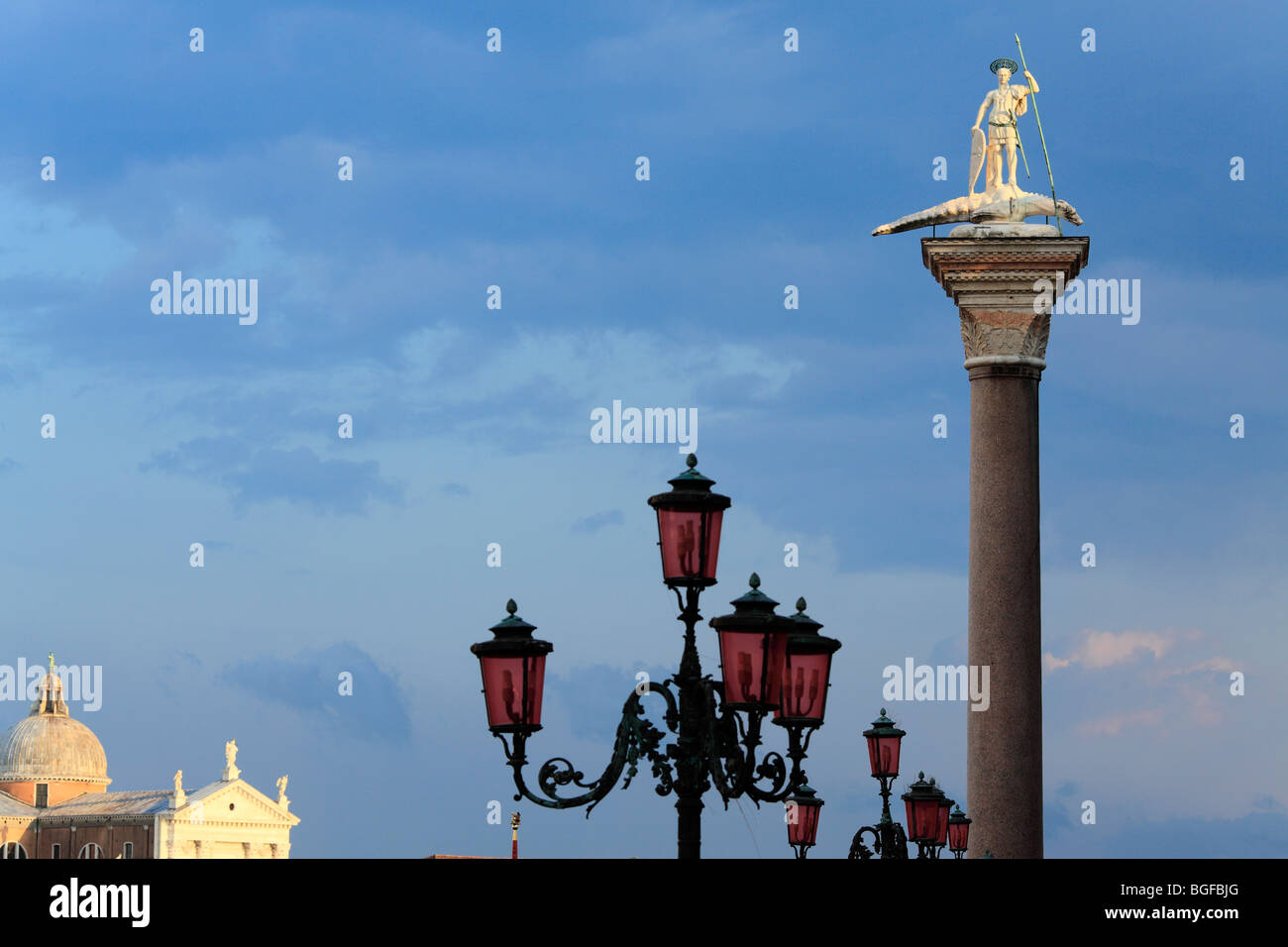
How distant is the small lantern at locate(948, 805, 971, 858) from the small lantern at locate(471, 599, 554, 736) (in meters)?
13.1

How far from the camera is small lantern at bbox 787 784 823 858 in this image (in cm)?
2005

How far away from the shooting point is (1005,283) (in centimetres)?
2534

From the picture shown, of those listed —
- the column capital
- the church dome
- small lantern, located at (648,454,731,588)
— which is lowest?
the church dome

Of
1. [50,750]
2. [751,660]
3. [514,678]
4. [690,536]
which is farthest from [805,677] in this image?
[50,750]

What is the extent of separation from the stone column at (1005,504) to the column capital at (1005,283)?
0.01 metres

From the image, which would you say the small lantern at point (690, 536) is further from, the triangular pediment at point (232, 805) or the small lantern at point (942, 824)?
the triangular pediment at point (232, 805)

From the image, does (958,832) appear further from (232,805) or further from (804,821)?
(232,805)

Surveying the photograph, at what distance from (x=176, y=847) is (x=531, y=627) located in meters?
104

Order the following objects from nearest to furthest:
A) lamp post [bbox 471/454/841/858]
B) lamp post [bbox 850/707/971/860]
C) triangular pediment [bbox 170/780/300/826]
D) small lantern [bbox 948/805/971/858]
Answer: lamp post [bbox 471/454/841/858]
lamp post [bbox 850/707/971/860]
small lantern [bbox 948/805/971/858]
triangular pediment [bbox 170/780/300/826]

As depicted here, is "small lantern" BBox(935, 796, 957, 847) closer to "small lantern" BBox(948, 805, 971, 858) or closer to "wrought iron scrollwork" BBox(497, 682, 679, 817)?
"small lantern" BBox(948, 805, 971, 858)

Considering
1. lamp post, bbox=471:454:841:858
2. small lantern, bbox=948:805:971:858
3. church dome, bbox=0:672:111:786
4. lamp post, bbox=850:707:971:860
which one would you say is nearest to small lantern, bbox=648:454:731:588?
lamp post, bbox=471:454:841:858
